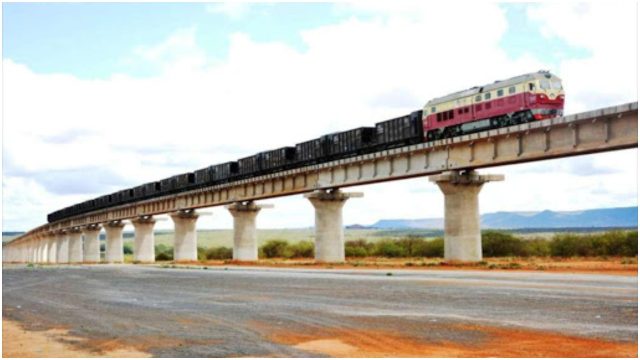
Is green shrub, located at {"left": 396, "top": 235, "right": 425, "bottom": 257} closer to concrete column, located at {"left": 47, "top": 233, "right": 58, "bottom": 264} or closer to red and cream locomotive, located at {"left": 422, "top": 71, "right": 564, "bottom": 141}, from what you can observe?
red and cream locomotive, located at {"left": 422, "top": 71, "right": 564, "bottom": 141}

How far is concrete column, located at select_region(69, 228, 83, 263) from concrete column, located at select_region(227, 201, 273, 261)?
68.2 m

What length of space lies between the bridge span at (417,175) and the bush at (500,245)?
21332mm

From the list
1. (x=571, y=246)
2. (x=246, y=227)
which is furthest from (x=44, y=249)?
(x=571, y=246)

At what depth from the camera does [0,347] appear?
13953 millimetres

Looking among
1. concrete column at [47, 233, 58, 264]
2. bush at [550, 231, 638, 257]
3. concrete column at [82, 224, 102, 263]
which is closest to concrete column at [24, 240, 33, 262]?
concrete column at [47, 233, 58, 264]

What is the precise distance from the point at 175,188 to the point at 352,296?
6112cm

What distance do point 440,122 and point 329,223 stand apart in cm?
1281

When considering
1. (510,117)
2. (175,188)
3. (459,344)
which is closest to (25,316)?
(459,344)

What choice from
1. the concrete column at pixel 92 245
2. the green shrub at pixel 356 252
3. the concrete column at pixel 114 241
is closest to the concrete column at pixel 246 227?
the green shrub at pixel 356 252

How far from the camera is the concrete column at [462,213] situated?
40.7m

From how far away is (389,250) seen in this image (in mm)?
76438

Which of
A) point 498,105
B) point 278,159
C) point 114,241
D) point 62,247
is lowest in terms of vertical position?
point 62,247

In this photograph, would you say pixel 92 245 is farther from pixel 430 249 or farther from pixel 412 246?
pixel 430 249

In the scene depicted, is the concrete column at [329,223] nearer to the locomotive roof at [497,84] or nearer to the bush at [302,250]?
the locomotive roof at [497,84]
